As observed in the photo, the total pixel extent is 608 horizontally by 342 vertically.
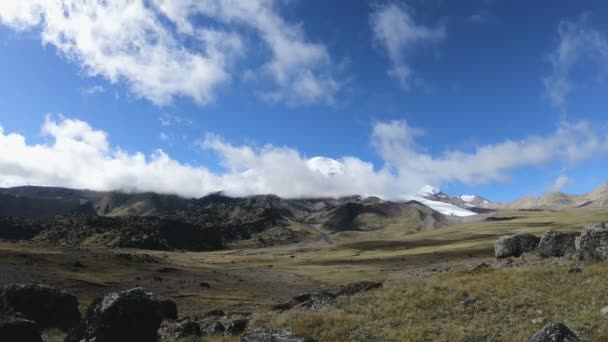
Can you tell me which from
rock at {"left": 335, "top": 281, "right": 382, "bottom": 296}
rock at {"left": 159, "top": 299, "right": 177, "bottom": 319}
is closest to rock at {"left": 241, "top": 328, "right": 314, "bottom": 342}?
rock at {"left": 335, "top": 281, "right": 382, "bottom": 296}

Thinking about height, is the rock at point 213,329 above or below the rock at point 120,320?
below

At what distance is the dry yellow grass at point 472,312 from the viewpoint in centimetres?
1862

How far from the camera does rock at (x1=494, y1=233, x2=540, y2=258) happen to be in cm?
4716

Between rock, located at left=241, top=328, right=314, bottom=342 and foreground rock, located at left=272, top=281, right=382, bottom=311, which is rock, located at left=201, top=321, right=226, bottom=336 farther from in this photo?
rock, located at left=241, top=328, right=314, bottom=342

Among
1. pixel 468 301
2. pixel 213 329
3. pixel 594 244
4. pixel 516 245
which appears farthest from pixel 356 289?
pixel 516 245

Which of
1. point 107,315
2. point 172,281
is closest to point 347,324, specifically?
point 107,315

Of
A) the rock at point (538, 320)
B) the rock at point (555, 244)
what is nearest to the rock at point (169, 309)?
the rock at point (538, 320)

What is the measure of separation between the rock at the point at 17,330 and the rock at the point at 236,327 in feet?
28.6

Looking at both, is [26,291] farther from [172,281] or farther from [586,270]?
[172,281]

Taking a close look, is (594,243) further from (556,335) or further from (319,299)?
(556,335)

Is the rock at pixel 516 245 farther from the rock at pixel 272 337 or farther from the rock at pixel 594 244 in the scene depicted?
the rock at pixel 272 337

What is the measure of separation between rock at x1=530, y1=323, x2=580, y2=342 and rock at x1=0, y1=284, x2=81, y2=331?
24.7 meters

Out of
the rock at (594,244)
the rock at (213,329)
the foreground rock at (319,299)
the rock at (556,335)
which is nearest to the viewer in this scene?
the rock at (556,335)

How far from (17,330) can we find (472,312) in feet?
64.9
